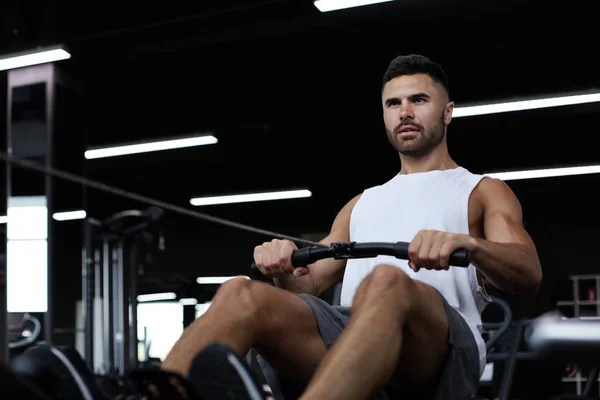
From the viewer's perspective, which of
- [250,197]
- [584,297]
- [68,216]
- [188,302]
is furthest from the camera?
[188,302]

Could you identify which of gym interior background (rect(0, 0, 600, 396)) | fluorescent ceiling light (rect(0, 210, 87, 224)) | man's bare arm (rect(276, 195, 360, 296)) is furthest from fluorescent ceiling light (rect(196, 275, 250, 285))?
man's bare arm (rect(276, 195, 360, 296))

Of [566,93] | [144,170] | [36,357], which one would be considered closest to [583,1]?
[566,93]

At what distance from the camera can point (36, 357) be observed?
3.97 ft

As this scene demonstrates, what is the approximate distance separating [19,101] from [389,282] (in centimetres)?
588

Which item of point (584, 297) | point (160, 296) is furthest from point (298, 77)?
point (160, 296)

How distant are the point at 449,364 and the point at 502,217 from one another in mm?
373

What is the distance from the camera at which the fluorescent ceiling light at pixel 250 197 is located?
11.9 meters

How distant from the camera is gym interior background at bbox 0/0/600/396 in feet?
19.0

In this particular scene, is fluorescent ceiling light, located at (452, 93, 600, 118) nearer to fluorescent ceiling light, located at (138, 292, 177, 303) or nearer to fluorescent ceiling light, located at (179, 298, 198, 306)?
fluorescent ceiling light, located at (179, 298, 198, 306)

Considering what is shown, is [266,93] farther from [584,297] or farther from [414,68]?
[414,68]

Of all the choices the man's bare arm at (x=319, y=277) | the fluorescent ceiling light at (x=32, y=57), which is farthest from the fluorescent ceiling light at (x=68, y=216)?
the man's bare arm at (x=319, y=277)

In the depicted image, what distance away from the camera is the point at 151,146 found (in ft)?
30.7

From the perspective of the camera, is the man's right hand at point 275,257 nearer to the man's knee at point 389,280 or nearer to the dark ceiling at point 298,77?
the man's knee at point 389,280

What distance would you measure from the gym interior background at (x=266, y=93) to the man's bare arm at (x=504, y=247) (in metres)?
2.35
